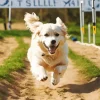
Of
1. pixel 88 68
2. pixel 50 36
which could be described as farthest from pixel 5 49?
pixel 50 36

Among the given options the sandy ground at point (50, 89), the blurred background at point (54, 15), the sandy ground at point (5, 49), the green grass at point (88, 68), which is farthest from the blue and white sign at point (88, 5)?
the blurred background at point (54, 15)

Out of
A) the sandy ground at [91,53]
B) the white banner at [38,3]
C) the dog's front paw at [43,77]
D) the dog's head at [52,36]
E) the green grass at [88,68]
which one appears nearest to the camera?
the dog's front paw at [43,77]

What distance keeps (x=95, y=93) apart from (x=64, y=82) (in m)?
1.39

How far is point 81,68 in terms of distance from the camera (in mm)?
→ 10336

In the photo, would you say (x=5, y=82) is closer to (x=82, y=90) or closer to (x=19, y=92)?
(x=19, y=92)

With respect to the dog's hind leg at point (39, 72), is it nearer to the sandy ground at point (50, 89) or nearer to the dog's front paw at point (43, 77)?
the dog's front paw at point (43, 77)

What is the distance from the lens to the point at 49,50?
7.62 metres

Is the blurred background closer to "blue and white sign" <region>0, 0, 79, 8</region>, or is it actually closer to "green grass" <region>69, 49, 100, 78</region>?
"blue and white sign" <region>0, 0, 79, 8</region>

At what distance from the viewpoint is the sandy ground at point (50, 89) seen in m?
7.31

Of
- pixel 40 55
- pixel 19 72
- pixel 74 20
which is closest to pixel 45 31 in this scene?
pixel 40 55

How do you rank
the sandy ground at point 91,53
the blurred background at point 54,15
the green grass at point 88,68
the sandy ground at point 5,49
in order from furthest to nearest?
the blurred background at point 54,15
the sandy ground at point 5,49
the sandy ground at point 91,53
the green grass at point 88,68

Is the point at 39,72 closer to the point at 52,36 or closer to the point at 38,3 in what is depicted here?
the point at 52,36

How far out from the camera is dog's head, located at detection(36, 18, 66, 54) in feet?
24.4

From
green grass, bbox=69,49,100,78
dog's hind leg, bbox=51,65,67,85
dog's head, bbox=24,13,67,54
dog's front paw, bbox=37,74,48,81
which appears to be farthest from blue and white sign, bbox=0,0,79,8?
dog's front paw, bbox=37,74,48,81
